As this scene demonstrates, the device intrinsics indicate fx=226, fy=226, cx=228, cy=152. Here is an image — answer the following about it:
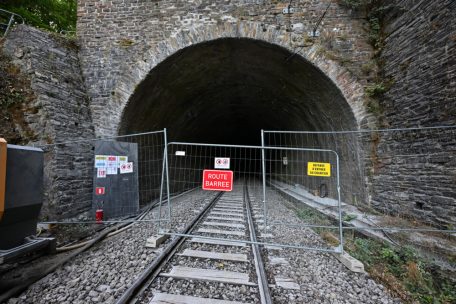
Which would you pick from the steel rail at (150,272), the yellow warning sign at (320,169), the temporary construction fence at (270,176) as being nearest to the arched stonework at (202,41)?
the temporary construction fence at (270,176)

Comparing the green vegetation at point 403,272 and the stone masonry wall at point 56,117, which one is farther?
the stone masonry wall at point 56,117

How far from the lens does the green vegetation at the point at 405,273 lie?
120 inches

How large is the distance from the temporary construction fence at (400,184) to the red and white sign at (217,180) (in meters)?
1.25

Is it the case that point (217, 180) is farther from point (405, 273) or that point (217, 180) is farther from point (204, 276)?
point (405, 273)

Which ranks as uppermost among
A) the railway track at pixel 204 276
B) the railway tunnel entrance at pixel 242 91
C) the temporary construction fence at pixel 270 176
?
the railway tunnel entrance at pixel 242 91

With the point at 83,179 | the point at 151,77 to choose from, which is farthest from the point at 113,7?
the point at 83,179

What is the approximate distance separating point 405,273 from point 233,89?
853cm

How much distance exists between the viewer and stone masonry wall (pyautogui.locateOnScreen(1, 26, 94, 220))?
17.5ft

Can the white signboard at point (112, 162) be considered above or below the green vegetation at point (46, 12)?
below

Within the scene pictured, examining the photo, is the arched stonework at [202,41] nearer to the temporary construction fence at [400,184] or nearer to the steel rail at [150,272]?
the temporary construction fence at [400,184]

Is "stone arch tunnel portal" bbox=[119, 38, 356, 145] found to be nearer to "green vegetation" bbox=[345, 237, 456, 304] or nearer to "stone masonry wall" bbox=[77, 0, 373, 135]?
Result: "stone masonry wall" bbox=[77, 0, 373, 135]

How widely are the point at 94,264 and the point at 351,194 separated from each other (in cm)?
662

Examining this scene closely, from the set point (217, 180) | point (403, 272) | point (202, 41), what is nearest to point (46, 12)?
point (202, 41)

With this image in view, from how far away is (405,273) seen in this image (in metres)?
3.46
